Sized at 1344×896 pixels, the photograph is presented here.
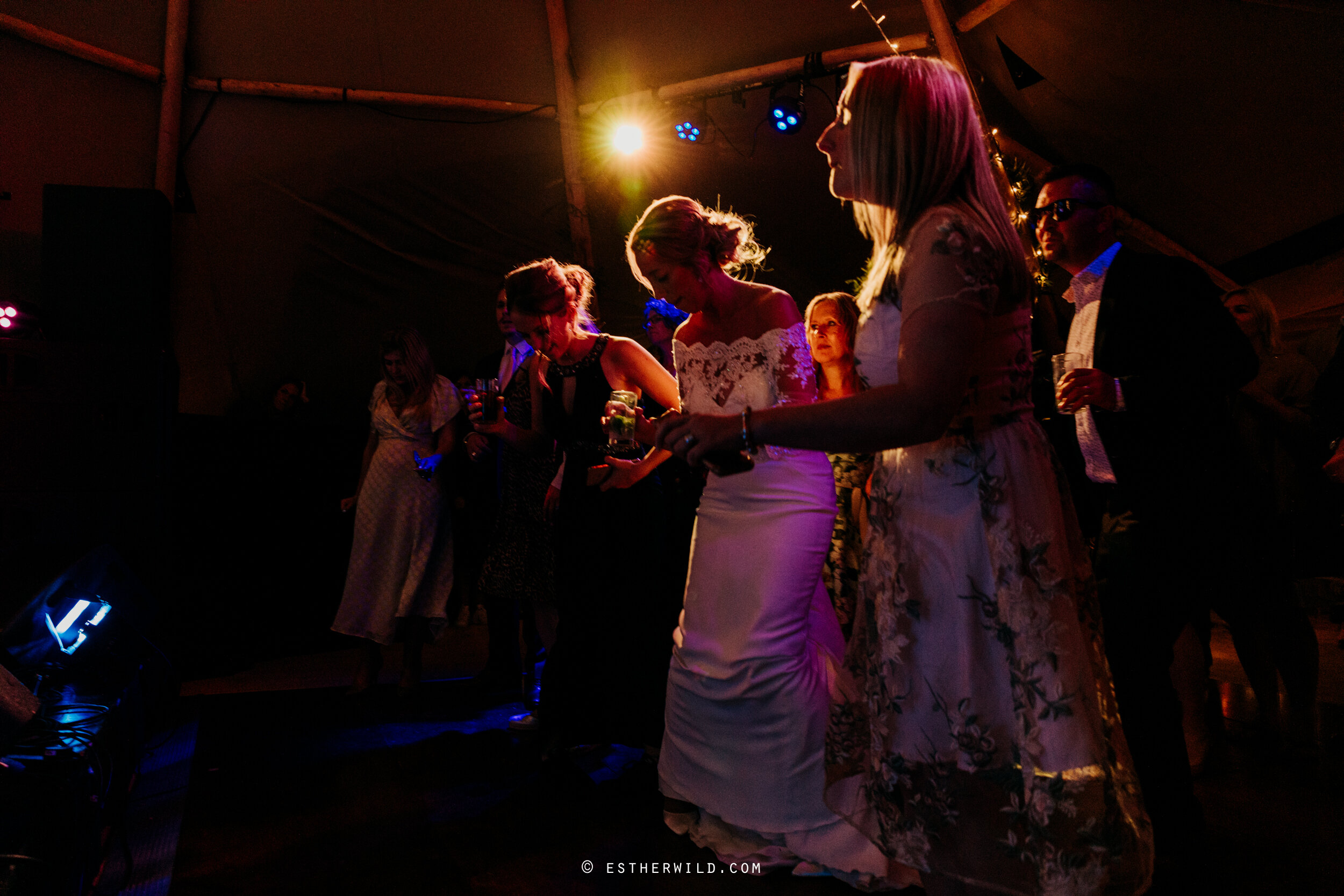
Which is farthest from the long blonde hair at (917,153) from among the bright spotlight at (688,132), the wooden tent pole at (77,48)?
the wooden tent pole at (77,48)

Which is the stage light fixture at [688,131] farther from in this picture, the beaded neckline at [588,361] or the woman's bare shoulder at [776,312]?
the woman's bare shoulder at [776,312]

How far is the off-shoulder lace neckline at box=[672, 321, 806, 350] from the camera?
2.15m

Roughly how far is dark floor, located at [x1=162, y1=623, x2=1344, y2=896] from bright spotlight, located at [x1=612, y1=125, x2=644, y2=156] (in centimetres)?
455

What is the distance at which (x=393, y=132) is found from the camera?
6.22 metres

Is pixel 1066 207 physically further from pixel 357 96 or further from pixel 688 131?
pixel 357 96

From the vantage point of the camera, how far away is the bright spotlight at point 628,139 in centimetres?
619

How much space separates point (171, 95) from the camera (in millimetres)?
5715

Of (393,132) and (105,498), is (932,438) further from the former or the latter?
(393,132)

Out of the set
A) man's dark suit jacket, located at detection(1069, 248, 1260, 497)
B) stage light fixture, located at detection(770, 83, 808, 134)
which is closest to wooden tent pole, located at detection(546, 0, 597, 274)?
stage light fixture, located at detection(770, 83, 808, 134)

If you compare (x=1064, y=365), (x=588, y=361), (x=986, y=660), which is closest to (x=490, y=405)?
(x=588, y=361)

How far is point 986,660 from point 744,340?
1.26m

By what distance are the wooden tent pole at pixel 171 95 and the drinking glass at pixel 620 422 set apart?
17.7ft

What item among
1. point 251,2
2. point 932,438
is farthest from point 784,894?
point 251,2

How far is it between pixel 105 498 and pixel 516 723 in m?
1.85
